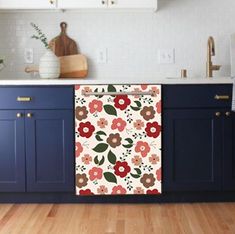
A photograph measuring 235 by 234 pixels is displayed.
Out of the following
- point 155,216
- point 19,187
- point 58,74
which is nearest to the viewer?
point 155,216

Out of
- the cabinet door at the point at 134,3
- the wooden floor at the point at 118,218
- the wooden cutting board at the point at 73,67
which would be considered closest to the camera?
the wooden floor at the point at 118,218

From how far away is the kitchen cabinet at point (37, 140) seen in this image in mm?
3378

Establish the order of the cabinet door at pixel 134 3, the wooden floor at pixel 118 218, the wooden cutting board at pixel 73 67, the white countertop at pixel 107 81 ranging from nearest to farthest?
the wooden floor at pixel 118 218
the white countertop at pixel 107 81
the cabinet door at pixel 134 3
the wooden cutting board at pixel 73 67

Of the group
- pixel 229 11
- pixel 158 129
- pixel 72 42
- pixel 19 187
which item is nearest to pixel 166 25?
pixel 229 11

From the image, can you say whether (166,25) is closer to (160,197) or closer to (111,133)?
(111,133)

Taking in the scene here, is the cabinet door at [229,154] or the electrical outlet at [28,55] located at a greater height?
the electrical outlet at [28,55]

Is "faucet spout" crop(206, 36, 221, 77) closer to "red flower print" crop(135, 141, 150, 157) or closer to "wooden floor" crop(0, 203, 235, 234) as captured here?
"red flower print" crop(135, 141, 150, 157)

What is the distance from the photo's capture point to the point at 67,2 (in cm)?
364

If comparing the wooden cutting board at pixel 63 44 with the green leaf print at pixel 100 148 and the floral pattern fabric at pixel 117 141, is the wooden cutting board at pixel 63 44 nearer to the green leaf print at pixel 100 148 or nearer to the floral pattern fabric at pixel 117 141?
the floral pattern fabric at pixel 117 141

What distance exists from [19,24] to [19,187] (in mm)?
1378

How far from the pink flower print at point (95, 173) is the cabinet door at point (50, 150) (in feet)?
0.45

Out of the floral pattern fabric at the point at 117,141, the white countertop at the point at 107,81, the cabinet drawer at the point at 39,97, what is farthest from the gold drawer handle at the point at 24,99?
the floral pattern fabric at the point at 117,141

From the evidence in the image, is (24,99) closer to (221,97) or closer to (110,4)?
(110,4)

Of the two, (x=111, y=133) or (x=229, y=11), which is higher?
(x=229, y=11)
